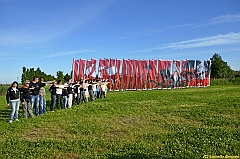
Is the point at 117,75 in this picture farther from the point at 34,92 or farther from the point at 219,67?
the point at 219,67

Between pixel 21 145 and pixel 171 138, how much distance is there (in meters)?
4.36

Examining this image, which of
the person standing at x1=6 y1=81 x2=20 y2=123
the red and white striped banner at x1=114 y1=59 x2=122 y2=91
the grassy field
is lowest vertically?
the grassy field

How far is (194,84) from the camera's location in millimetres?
35344

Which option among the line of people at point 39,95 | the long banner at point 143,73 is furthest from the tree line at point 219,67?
the line of people at point 39,95

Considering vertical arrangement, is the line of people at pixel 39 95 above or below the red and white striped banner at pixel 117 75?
below

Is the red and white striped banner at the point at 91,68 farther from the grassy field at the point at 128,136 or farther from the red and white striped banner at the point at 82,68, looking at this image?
the grassy field at the point at 128,136

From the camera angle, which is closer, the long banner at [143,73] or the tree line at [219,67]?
the long banner at [143,73]

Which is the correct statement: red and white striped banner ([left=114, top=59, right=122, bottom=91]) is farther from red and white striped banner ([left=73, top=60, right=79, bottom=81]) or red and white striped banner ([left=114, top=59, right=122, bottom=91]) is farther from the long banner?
red and white striped banner ([left=73, top=60, right=79, bottom=81])

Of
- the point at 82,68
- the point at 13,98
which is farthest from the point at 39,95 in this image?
the point at 82,68

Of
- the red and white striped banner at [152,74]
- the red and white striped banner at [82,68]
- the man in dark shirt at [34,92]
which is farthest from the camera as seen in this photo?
the red and white striped banner at [152,74]

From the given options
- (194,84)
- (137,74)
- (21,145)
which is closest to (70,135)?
(21,145)

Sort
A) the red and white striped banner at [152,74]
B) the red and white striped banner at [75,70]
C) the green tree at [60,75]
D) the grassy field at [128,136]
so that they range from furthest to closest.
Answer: the green tree at [60,75], the red and white striped banner at [152,74], the red and white striped banner at [75,70], the grassy field at [128,136]

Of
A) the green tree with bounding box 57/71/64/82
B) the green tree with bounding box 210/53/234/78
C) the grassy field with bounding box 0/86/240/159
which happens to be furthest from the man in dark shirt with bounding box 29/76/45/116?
the green tree with bounding box 210/53/234/78

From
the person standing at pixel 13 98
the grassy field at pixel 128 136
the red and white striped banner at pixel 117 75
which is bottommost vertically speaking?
the grassy field at pixel 128 136
